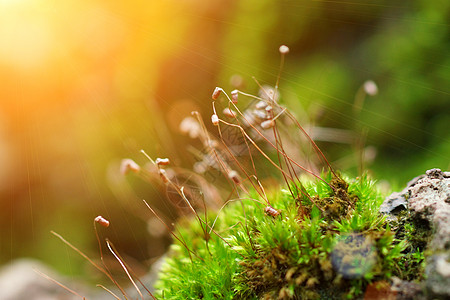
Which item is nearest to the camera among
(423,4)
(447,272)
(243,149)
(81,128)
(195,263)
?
(447,272)

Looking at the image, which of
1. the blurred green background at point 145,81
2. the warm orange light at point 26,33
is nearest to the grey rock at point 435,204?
the blurred green background at point 145,81

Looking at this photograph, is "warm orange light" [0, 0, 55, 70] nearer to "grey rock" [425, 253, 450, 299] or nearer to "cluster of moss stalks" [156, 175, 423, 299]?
"cluster of moss stalks" [156, 175, 423, 299]

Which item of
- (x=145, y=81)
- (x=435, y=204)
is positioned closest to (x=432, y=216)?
(x=435, y=204)

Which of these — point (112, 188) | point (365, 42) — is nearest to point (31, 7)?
point (112, 188)

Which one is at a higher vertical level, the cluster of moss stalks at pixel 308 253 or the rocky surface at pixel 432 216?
the rocky surface at pixel 432 216

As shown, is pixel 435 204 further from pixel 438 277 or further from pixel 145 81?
pixel 145 81

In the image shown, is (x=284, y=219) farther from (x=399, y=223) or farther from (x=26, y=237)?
(x=26, y=237)

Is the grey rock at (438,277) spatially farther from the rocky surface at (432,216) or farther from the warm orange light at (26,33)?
the warm orange light at (26,33)
